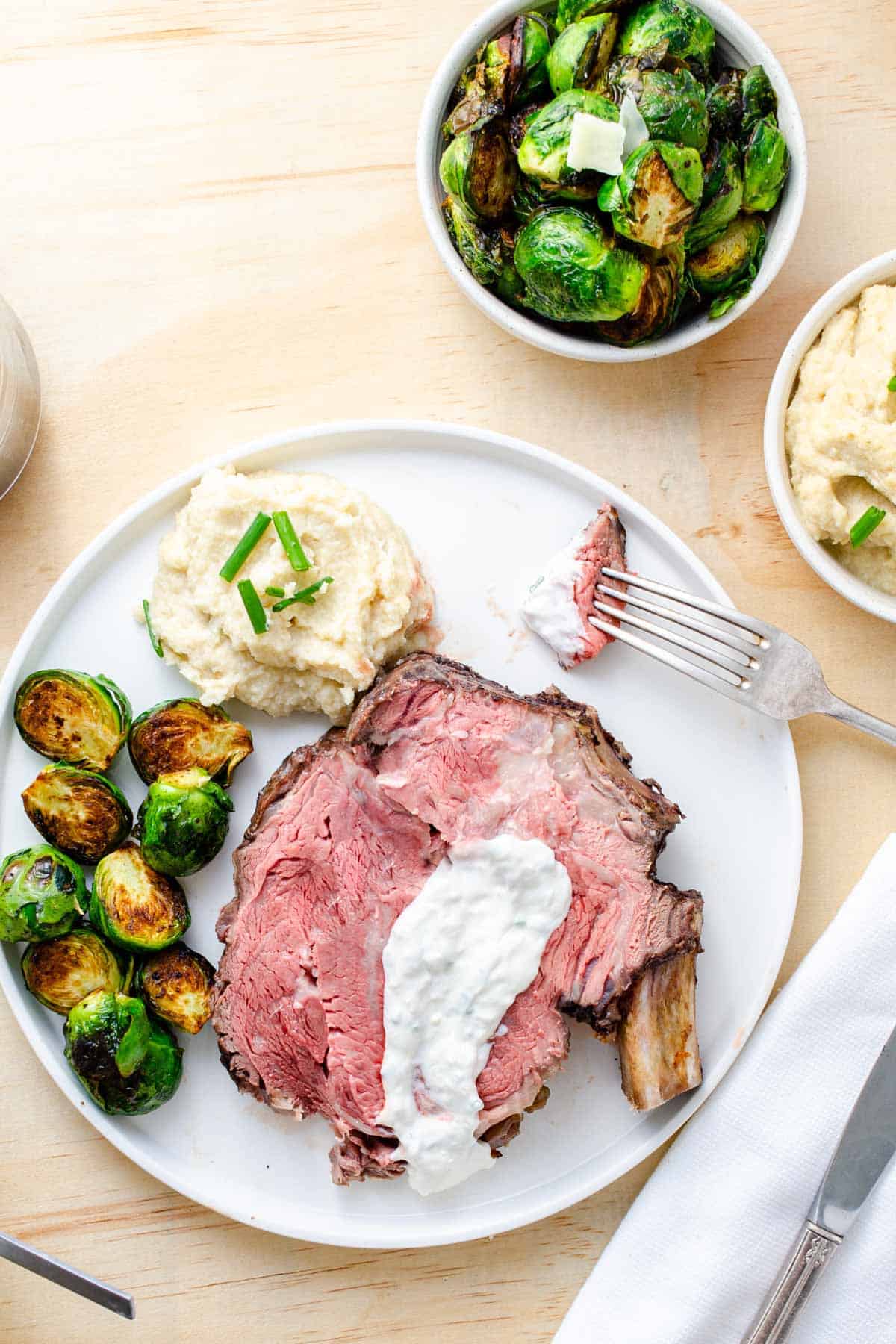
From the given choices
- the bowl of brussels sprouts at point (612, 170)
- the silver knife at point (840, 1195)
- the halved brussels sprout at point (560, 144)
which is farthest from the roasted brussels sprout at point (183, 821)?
the silver knife at point (840, 1195)

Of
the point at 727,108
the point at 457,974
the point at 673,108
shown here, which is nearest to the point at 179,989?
the point at 457,974

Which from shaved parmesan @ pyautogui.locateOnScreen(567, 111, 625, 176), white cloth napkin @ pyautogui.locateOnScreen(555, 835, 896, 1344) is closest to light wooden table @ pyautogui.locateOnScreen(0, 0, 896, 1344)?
white cloth napkin @ pyautogui.locateOnScreen(555, 835, 896, 1344)

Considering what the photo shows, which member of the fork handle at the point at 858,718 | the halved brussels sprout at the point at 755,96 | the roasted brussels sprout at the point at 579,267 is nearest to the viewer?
the roasted brussels sprout at the point at 579,267

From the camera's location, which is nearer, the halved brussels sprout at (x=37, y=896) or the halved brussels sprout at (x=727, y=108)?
the halved brussels sprout at (x=727, y=108)

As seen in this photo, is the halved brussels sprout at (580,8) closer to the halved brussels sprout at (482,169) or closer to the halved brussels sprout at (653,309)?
the halved brussels sprout at (482,169)

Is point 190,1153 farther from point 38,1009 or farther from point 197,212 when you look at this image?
point 197,212

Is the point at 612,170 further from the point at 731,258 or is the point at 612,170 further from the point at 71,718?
the point at 71,718
